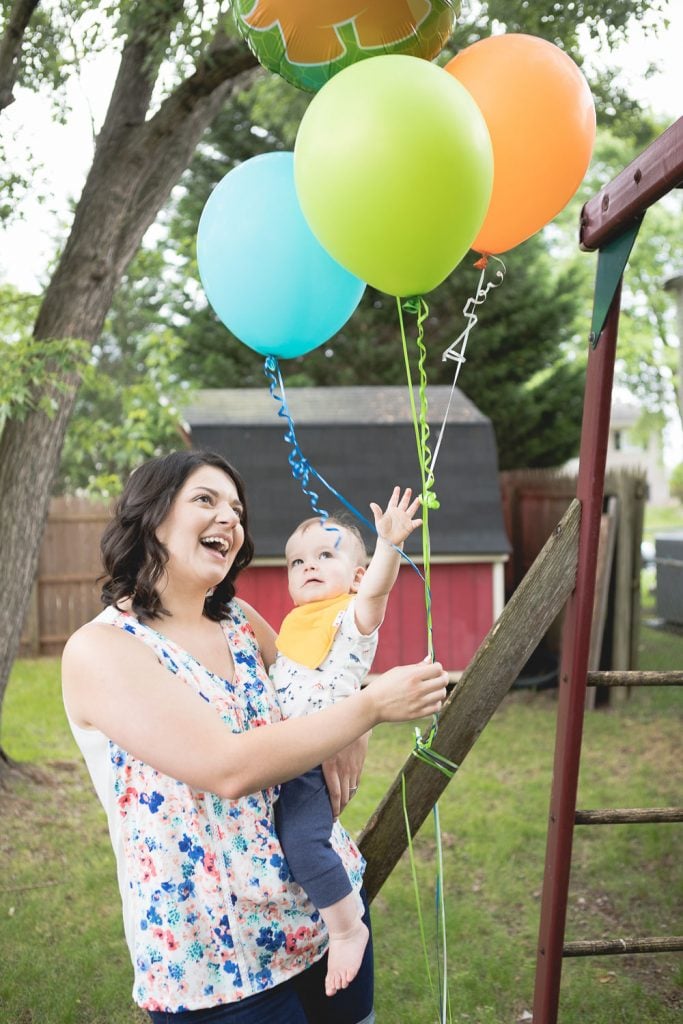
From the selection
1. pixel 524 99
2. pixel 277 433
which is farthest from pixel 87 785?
pixel 524 99

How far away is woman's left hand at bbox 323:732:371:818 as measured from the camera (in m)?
1.78

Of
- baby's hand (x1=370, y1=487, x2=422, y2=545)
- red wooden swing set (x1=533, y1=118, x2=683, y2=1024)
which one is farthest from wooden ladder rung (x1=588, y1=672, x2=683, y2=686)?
baby's hand (x1=370, y1=487, x2=422, y2=545)

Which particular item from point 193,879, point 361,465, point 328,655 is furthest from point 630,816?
point 361,465

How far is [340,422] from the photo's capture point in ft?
25.3

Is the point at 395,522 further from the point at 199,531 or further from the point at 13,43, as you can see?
the point at 13,43

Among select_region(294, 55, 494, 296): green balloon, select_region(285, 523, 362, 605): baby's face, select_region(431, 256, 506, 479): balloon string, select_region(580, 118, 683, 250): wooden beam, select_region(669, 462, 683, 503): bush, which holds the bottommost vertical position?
select_region(285, 523, 362, 605): baby's face

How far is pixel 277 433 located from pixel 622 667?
10.3 ft

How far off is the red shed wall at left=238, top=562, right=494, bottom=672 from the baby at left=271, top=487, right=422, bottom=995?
519 cm

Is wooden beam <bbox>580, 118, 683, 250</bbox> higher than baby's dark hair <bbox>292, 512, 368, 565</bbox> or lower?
higher

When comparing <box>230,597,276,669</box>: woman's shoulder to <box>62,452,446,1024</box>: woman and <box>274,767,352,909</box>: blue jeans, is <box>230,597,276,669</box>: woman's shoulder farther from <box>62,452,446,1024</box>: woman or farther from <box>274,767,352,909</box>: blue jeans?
<box>274,767,352,909</box>: blue jeans

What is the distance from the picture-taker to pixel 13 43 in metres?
4.02

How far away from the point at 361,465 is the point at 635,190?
5.35 m

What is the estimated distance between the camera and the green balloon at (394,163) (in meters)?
1.59

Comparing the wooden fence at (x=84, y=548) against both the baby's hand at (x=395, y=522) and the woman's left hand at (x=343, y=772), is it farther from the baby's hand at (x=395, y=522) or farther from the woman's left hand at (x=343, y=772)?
the baby's hand at (x=395, y=522)
